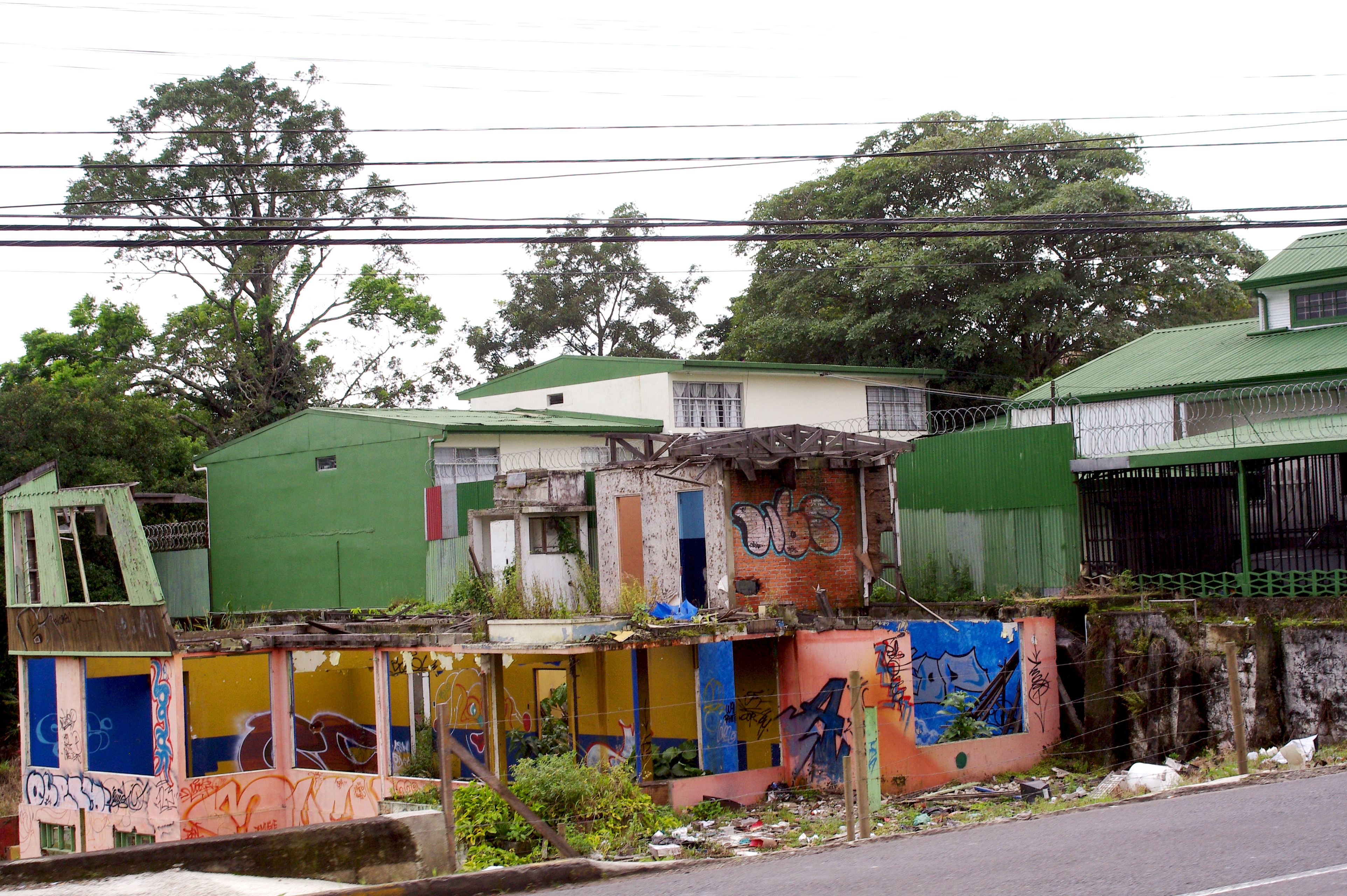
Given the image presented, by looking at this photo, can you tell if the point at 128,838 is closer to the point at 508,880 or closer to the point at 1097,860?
the point at 508,880

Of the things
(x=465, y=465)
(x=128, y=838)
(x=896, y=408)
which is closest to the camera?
(x=128, y=838)

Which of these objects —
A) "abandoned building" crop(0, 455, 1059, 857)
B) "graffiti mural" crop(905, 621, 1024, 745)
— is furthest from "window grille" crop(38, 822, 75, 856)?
"graffiti mural" crop(905, 621, 1024, 745)

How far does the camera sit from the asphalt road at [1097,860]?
759 centimetres

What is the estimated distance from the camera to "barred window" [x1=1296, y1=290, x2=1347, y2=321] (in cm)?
2619

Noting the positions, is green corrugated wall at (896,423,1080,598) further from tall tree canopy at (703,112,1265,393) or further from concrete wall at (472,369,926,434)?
tall tree canopy at (703,112,1265,393)

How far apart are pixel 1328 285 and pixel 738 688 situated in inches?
695

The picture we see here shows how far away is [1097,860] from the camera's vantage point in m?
8.43

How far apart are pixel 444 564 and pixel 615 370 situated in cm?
927

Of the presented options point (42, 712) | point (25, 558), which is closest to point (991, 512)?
point (25, 558)

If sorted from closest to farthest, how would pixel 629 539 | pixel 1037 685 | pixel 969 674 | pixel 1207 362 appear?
pixel 1037 685
pixel 969 674
pixel 629 539
pixel 1207 362

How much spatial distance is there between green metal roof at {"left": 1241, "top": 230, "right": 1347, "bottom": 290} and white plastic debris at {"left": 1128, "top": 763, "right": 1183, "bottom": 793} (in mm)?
15414

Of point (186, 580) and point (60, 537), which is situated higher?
point (60, 537)

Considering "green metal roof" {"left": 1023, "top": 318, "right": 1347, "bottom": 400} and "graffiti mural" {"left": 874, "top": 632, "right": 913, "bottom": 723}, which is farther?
"green metal roof" {"left": 1023, "top": 318, "right": 1347, "bottom": 400}

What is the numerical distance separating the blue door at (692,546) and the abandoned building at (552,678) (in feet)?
0.45
